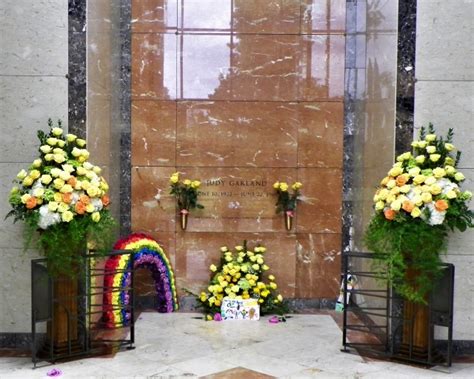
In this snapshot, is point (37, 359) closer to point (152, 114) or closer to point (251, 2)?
point (152, 114)

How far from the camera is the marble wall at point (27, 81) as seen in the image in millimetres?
5008

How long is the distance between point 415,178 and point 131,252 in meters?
2.48

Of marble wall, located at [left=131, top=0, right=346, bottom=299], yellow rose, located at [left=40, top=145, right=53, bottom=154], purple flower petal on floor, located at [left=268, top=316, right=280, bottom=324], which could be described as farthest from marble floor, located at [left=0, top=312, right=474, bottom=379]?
yellow rose, located at [left=40, top=145, right=53, bottom=154]

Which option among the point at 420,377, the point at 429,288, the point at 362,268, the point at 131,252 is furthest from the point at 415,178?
the point at 131,252

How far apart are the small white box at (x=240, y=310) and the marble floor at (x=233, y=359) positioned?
0.27m

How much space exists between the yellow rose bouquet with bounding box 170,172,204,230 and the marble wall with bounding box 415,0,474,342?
8.85 ft

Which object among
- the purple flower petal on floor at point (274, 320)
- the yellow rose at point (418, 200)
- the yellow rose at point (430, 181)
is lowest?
the purple flower petal on floor at point (274, 320)

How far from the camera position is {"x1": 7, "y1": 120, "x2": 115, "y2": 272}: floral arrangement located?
14.8 feet

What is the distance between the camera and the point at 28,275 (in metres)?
5.08

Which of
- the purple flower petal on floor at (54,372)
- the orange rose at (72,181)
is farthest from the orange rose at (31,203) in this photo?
the purple flower petal on floor at (54,372)

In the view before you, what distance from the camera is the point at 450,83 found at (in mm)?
4996

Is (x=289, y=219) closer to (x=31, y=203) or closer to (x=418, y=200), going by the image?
(x=418, y=200)

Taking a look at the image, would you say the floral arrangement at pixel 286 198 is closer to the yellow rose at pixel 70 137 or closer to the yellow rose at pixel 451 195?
the yellow rose at pixel 451 195

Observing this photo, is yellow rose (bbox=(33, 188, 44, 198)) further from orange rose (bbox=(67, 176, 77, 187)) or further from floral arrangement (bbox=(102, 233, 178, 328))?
floral arrangement (bbox=(102, 233, 178, 328))
